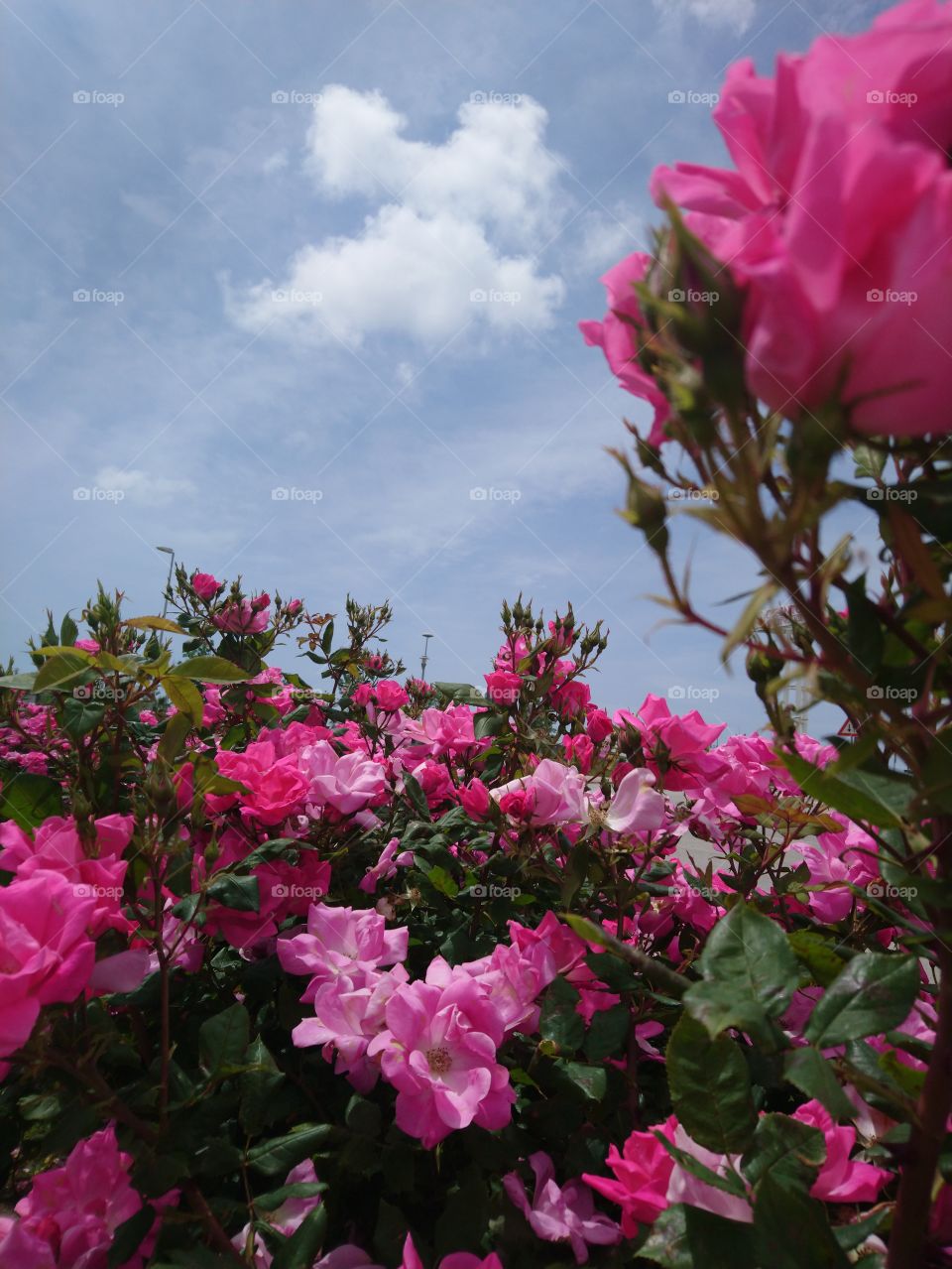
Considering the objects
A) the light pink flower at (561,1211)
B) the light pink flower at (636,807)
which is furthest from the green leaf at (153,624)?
the light pink flower at (561,1211)

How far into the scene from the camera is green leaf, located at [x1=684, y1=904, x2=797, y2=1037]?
22.8 inches

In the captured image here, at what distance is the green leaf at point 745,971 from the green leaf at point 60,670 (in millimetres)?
1016

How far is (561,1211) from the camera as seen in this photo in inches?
38.2

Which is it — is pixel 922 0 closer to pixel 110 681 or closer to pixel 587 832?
pixel 587 832

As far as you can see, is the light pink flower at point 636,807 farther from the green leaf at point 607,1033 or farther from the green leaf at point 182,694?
the green leaf at point 182,694

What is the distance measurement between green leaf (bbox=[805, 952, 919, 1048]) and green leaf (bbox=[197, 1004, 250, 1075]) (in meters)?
0.73

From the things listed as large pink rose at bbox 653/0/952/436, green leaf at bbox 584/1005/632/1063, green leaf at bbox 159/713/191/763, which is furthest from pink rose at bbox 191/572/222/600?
large pink rose at bbox 653/0/952/436

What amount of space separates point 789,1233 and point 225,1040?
2.38 feet

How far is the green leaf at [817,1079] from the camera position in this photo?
556 mm

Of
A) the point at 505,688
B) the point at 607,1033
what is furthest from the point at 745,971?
the point at 505,688

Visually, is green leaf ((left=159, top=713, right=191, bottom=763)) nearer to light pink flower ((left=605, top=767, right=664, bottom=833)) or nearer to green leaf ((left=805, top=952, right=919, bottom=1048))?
light pink flower ((left=605, top=767, right=664, bottom=833))

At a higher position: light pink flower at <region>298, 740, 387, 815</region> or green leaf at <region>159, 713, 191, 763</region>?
green leaf at <region>159, 713, 191, 763</region>

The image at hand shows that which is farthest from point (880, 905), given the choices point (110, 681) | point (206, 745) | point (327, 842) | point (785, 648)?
point (206, 745)

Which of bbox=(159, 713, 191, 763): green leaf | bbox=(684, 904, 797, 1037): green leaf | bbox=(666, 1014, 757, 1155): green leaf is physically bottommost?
bbox=(666, 1014, 757, 1155): green leaf
